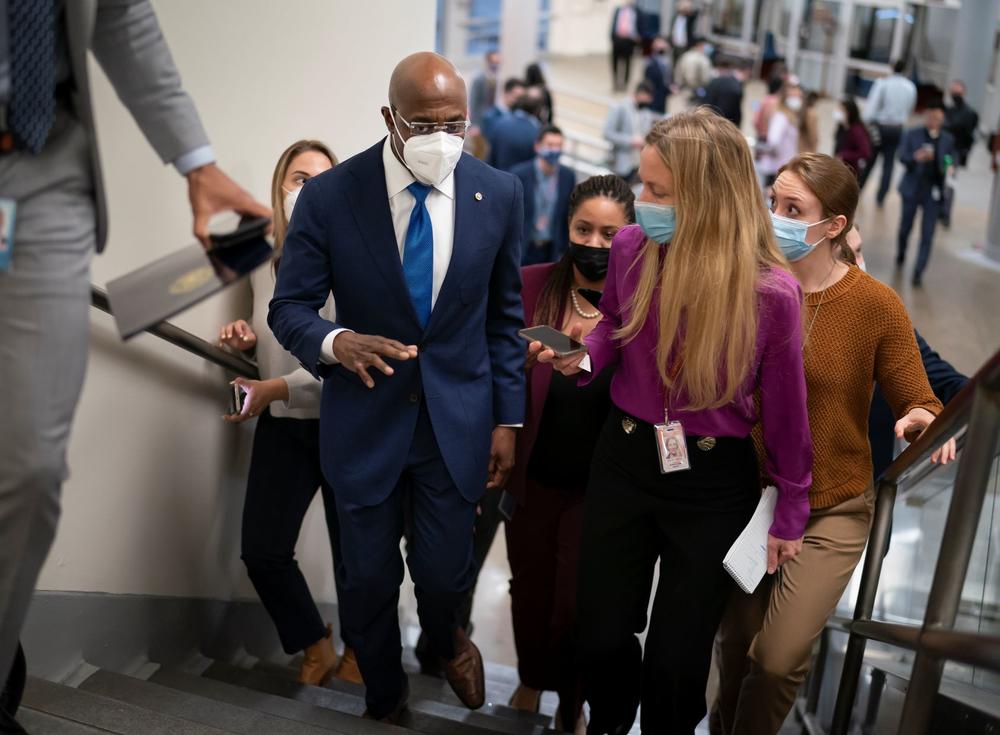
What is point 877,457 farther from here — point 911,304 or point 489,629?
point 911,304

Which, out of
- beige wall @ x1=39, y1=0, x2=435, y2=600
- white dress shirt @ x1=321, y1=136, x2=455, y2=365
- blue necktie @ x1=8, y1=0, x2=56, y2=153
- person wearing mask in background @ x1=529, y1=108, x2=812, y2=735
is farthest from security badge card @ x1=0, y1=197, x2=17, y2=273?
person wearing mask in background @ x1=529, y1=108, x2=812, y2=735

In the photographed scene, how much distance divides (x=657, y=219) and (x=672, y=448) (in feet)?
1.87

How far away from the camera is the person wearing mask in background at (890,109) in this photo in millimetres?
13484

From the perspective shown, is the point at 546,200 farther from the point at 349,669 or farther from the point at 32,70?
the point at 32,70

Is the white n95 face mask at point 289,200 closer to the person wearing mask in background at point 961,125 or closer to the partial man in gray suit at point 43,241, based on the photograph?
the partial man in gray suit at point 43,241

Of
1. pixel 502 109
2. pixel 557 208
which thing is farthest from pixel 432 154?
pixel 502 109

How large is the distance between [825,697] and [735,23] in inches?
889

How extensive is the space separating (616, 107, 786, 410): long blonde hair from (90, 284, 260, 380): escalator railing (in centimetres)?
137

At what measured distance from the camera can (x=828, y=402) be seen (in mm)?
2959

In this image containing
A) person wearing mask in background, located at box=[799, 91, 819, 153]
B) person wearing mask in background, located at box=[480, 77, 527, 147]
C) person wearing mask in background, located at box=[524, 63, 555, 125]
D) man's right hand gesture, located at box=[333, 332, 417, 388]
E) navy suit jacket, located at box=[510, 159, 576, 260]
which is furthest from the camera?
person wearing mask in background, located at box=[799, 91, 819, 153]

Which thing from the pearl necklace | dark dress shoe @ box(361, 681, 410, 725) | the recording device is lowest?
dark dress shoe @ box(361, 681, 410, 725)

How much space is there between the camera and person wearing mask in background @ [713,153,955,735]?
9.55 feet

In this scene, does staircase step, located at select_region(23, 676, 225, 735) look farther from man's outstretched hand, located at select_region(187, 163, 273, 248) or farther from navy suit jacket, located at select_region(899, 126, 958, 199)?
navy suit jacket, located at select_region(899, 126, 958, 199)

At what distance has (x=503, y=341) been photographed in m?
3.06
